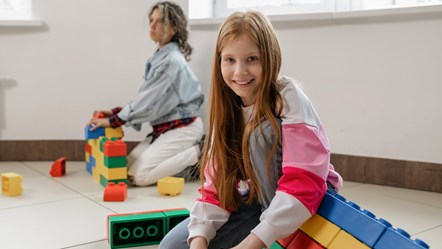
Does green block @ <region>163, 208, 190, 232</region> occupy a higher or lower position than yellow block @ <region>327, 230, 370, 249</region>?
Result: lower

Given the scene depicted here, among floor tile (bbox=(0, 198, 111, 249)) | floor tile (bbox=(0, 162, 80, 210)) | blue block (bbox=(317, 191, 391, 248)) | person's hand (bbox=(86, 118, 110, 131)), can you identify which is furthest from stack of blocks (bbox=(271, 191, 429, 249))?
person's hand (bbox=(86, 118, 110, 131))

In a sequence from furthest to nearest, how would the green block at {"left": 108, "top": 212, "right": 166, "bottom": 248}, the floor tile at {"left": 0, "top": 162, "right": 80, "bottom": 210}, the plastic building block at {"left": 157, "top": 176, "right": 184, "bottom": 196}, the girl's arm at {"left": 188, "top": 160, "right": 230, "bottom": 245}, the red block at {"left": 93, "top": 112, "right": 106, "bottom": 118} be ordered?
the red block at {"left": 93, "top": 112, "right": 106, "bottom": 118}, the plastic building block at {"left": 157, "top": 176, "right": 184, "bottom": 196}, the floor tile at {"left": 0, "top": 162, "right": 80, "bottom": 210}, the green block at {"left": 108, "top": 212, "right": 166, "bottom": 248}, the girl's arm at {"left": 188, "top": 160, "right": 230, "bottom": 245}

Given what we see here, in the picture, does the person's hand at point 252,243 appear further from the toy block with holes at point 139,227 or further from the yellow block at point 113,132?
the yellow block at point 113,132

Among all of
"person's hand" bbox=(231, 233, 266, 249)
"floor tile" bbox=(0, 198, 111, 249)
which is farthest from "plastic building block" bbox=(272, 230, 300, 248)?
"floor tile" bbox=(0, 198, 111, 249)

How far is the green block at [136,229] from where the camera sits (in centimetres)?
127

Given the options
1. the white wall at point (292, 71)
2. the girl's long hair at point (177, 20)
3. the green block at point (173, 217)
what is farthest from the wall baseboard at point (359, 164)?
the green block at point (173, 217)

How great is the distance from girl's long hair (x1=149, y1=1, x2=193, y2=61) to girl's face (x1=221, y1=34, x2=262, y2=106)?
1135 millimetres

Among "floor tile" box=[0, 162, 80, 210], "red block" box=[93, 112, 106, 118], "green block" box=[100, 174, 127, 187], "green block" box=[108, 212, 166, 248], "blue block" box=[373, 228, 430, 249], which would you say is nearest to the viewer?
"blue block" box=[373, 228, 430, 249]

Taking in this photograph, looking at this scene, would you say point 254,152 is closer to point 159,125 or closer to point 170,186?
point 170,186

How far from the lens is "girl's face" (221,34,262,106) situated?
3.16 ft

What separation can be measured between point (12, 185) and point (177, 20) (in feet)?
2.97

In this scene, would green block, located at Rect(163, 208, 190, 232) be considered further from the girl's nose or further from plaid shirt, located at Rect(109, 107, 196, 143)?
plaid shirt, located at Rect(109, 107, 196, 143)

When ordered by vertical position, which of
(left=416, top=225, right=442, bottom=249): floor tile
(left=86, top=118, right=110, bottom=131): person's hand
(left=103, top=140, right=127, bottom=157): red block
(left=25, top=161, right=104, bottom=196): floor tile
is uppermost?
(left=86, top=118, right=110, bottom=131): person's hand

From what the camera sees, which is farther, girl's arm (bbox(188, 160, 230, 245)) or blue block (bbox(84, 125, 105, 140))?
blue block (bbox(84, 125, 105, 140))
